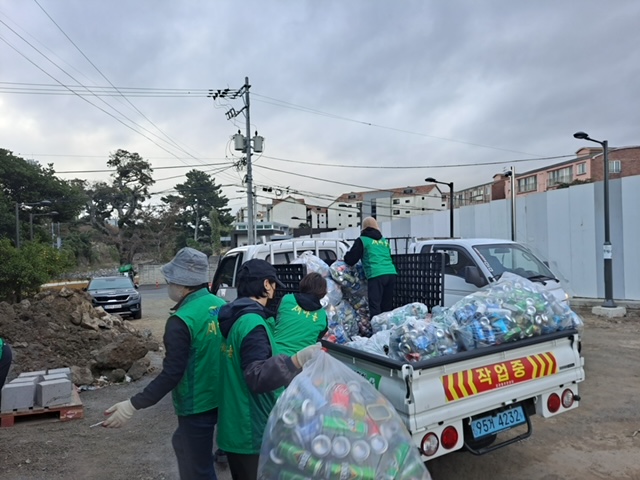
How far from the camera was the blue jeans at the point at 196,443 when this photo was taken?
8.06ft

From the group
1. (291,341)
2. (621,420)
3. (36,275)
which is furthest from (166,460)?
(36,275)

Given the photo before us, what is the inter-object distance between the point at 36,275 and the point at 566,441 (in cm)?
1437

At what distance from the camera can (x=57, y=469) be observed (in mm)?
3980

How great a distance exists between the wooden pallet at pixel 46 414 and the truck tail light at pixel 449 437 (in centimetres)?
441

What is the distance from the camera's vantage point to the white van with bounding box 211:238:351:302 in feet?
22.6

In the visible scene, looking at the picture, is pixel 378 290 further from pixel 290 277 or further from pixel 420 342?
pixel 420 342

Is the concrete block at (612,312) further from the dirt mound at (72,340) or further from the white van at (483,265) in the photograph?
the dirt mound at (72,340)

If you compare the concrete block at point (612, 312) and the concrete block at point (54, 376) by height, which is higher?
the concrete block at point (54, 376)

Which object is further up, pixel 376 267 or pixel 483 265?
pixel 376 267

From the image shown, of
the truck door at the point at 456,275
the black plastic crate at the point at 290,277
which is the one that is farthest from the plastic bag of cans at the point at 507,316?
the truck door at the point at 456,275

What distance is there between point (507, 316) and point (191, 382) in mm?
2075

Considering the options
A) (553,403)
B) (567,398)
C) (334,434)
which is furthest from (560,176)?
(334,434)

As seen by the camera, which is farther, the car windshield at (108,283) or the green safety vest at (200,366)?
the car windshield at (108,283)

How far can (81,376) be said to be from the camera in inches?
263
